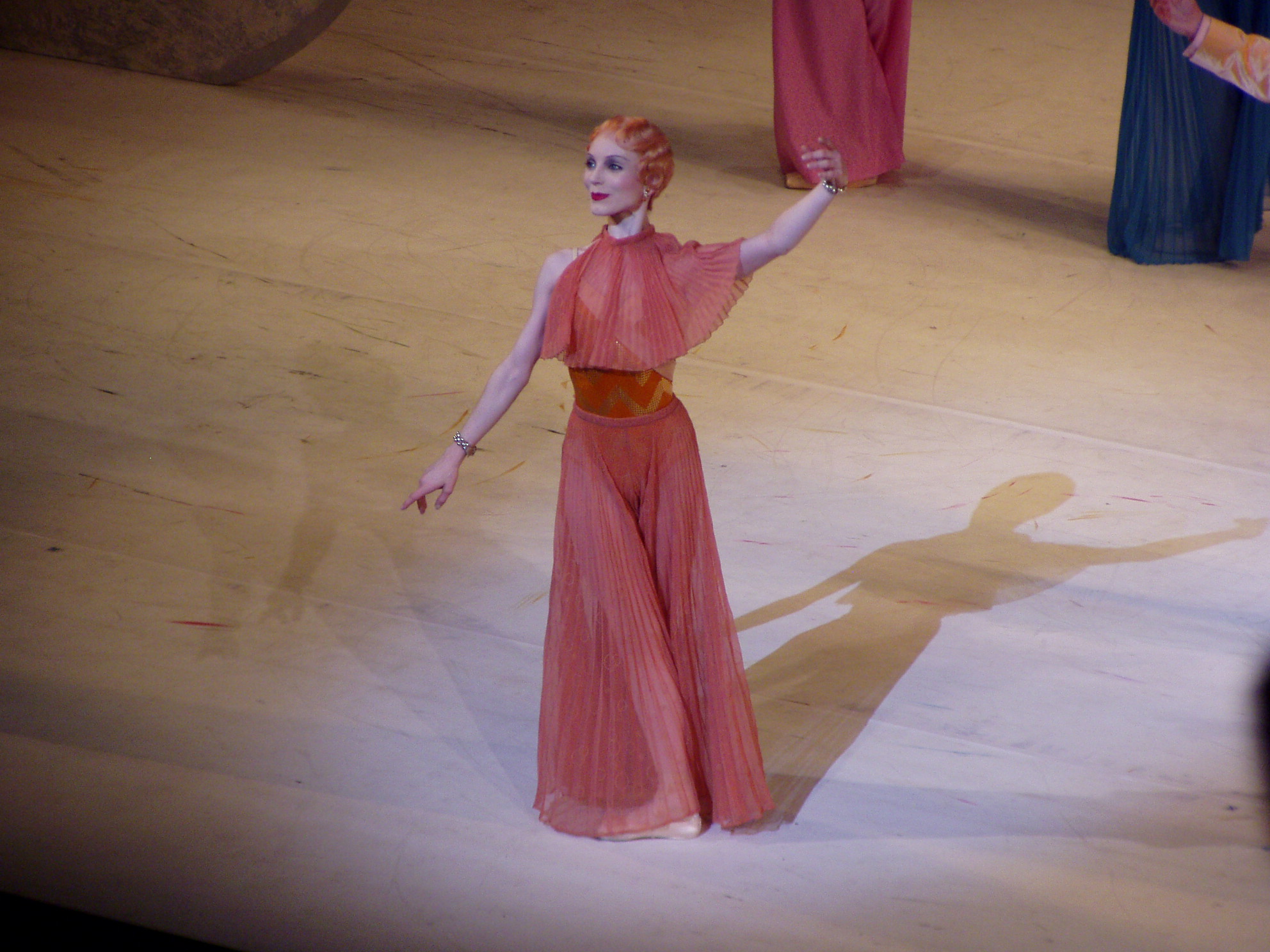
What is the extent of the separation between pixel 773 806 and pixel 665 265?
1075 millimetres

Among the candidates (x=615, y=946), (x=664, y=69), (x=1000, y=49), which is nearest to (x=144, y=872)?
(x=615, y=946)

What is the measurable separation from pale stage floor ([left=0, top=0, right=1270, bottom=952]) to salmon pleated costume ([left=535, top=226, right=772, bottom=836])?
0.43 feet

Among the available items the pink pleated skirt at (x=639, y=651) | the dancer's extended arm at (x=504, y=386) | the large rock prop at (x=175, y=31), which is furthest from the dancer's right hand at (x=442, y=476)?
the large rock prop at (x=175, y=31)

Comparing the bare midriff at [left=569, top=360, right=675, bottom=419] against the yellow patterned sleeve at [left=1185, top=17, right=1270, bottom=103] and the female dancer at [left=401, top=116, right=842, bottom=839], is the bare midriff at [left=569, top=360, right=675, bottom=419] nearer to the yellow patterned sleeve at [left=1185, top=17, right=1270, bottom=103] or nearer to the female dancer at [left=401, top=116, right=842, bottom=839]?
the female dancer at [left=401, top=116, right=842, bottom=839]

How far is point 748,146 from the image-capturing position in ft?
22.1

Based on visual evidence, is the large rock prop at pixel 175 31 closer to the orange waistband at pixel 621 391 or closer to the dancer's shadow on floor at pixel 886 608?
the dancer's shadow on floor at pixel 886 608

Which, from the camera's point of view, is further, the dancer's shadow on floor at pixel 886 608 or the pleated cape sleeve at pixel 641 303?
the dancer's shadow on floor at pixel 886 608

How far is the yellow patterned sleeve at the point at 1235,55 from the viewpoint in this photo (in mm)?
3656

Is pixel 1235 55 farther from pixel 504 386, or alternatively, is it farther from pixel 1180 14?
pixel 504 386

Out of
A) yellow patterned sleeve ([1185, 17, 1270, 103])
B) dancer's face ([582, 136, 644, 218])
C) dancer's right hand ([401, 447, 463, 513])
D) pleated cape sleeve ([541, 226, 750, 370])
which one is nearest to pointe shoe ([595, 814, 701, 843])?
dancer's right hand ([401, 447, 463, 513])

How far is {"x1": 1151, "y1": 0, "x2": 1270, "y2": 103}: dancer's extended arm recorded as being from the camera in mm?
3656

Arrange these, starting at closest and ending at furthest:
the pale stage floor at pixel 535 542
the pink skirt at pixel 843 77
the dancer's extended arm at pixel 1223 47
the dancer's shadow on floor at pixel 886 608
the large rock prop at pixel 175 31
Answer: the pale stage floor at pixel 535 542, the dancer's shadow on floor at pixel 886 608, the dancer's extended arm at pixel 1223 47, the pink skirt at pixel 843 77, the large rock prop at pixel 175 31

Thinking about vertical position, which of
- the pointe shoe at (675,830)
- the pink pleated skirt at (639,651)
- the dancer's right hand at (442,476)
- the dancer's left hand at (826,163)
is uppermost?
the dancer's left hand at (826,163)

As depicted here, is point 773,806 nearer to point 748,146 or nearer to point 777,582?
point 777,582
